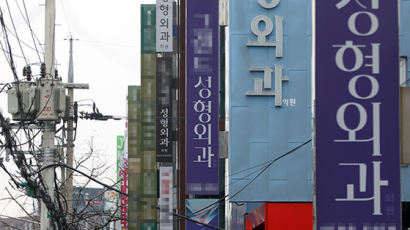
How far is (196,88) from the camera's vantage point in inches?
1193

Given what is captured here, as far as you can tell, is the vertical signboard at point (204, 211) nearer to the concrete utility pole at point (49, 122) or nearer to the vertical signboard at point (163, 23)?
the vertical signboard at point (163, 23)

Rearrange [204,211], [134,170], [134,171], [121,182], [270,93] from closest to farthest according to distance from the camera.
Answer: [134,171]
[134,170]
[270,93]
[204,211]
[121,182]

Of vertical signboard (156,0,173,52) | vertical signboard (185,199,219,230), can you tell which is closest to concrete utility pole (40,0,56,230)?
vertical signboard (156,0,173,52)

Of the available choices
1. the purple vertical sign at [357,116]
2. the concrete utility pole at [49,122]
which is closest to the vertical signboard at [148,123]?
the concrete utility pole at [49,122]

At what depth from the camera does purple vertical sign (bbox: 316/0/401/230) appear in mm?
12547

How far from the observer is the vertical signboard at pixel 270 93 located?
2784 cm

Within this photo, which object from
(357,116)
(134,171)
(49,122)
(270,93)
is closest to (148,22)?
(270,93)

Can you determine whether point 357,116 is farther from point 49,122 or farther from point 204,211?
point 204,211

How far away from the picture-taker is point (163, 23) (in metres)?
30.8

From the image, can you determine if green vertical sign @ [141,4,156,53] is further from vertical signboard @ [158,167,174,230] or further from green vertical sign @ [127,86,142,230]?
vertical signboard @ [158,167,174,230]

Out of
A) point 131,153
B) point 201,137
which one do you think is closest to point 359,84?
point 131,153

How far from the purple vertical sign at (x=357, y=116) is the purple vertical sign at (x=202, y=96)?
55.8 feet

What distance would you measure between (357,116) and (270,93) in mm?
15449

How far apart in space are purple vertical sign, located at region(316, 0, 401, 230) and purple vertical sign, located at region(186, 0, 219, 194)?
55.8ft
